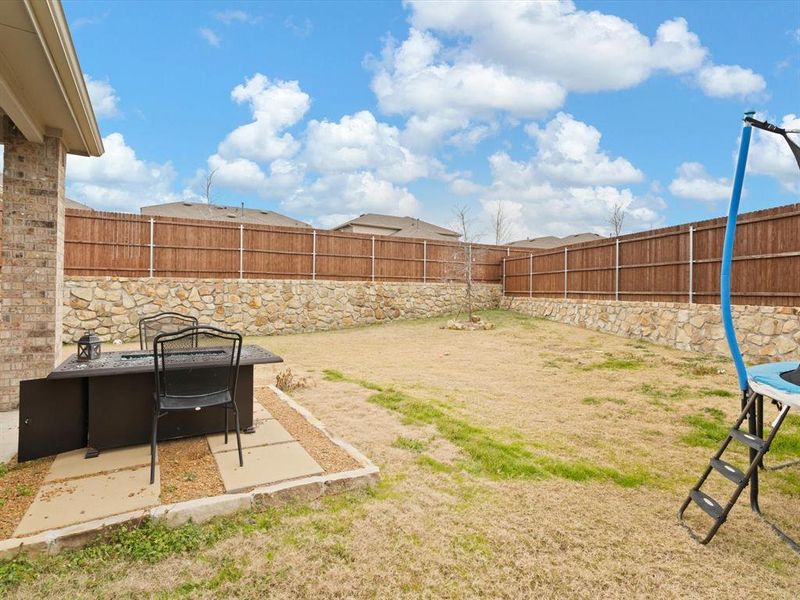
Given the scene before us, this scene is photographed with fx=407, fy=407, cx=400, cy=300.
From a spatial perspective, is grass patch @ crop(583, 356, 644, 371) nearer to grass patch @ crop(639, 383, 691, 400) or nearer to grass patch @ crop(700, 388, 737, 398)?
grass patch @ crop(639, 383, 691, 400)

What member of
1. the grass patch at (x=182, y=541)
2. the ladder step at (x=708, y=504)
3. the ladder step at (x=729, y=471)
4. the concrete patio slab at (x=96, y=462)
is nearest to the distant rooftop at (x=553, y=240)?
the ladder step at (x=729, y=471)

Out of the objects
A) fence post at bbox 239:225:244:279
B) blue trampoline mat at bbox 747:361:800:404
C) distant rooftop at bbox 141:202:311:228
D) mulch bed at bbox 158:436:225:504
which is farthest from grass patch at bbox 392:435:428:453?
distant rooftop at bbox 141:202:311:228

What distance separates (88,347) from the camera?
324 centimetres

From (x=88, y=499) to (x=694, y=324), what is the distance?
999 centimetres

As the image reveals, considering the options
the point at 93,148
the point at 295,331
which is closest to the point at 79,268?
the point at 295,331

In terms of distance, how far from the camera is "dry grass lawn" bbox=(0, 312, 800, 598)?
180cm

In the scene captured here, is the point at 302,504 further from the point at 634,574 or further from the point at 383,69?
the point at 383,69

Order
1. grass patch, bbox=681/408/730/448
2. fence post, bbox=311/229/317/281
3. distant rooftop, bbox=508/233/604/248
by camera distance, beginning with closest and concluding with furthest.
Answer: grass patch, bbox=681/408/730/448 < fence post, bbox=311/229/317/281 < distant rooftop, bbox=508/233/604/248

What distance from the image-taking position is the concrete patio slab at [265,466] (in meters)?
2.59

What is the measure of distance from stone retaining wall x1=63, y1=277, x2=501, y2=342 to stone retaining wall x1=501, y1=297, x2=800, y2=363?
4993mm

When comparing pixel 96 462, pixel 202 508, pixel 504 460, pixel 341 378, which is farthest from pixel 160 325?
pixel 504 460

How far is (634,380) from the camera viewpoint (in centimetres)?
638

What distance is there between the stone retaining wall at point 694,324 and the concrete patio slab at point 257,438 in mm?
8037

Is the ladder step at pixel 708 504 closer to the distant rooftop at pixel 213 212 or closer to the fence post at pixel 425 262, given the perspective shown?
the fence post at pixel 425 262
